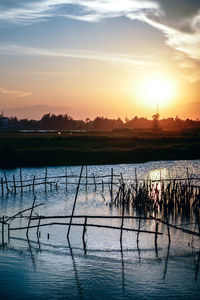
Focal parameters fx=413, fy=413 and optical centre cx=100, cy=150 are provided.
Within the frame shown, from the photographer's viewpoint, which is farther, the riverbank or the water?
the riverbank

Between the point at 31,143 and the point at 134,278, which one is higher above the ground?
the point at 31,143

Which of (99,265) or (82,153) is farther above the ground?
(82,153)

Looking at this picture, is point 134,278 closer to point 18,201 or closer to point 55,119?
point 18,201

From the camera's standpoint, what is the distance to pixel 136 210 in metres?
19.9

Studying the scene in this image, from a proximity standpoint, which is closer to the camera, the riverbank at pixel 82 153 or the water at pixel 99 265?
the water at pixel 99 265

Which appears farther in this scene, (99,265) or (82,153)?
(82,153)

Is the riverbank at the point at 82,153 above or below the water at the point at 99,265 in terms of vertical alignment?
above

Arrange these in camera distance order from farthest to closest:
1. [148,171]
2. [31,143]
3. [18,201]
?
[31,143] < [148,171] < [18,201]

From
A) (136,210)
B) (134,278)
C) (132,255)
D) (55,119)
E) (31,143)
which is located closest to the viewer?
(134,278)

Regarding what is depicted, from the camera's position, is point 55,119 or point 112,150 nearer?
point 112,150

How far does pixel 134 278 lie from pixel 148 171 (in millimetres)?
27922

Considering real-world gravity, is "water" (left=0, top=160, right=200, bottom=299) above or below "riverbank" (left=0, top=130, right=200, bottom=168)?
below

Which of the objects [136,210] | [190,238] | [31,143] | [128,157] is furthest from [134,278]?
Result: [31,143]

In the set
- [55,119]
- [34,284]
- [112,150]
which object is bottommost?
[34,284]
